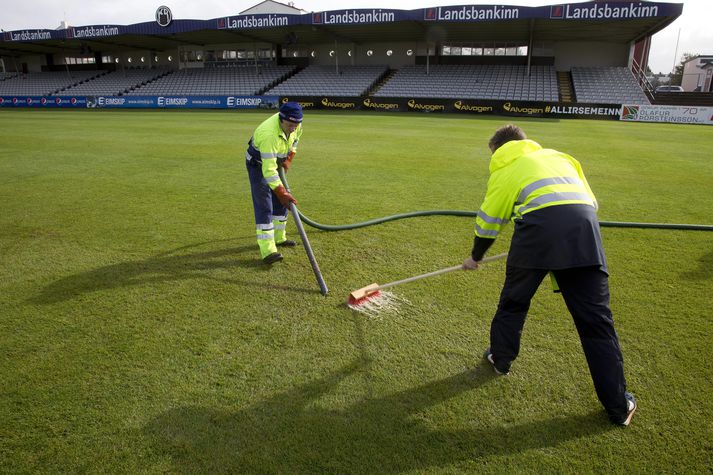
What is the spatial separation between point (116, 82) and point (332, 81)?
22.9m

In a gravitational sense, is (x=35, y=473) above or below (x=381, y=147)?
below

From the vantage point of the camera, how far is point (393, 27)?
102 ft

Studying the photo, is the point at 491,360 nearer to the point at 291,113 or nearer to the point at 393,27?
the point at 291,113

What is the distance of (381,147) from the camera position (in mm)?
13281

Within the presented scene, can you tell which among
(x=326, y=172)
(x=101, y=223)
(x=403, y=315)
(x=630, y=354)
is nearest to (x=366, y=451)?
(x=403, y=315)

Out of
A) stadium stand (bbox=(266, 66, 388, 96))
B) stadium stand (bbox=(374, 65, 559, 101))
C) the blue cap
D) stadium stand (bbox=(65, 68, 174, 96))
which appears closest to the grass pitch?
the blue cap

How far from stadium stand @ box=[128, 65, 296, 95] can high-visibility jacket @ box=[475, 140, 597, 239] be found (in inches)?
1394

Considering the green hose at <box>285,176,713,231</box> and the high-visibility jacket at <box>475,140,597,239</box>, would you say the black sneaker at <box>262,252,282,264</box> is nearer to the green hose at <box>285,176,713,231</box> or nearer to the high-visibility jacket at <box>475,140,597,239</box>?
the green hose at <box>285,176,713,231</box>

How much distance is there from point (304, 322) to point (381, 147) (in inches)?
400

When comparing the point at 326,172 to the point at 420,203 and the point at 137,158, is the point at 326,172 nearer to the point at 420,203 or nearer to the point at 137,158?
the point at 420,203

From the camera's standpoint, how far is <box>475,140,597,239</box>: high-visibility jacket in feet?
8.64

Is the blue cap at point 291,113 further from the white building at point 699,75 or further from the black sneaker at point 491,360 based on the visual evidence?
the white building at point 699,75

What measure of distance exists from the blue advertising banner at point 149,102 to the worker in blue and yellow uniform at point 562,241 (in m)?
29.1

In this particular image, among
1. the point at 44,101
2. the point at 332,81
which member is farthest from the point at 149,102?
the point at 332,81
